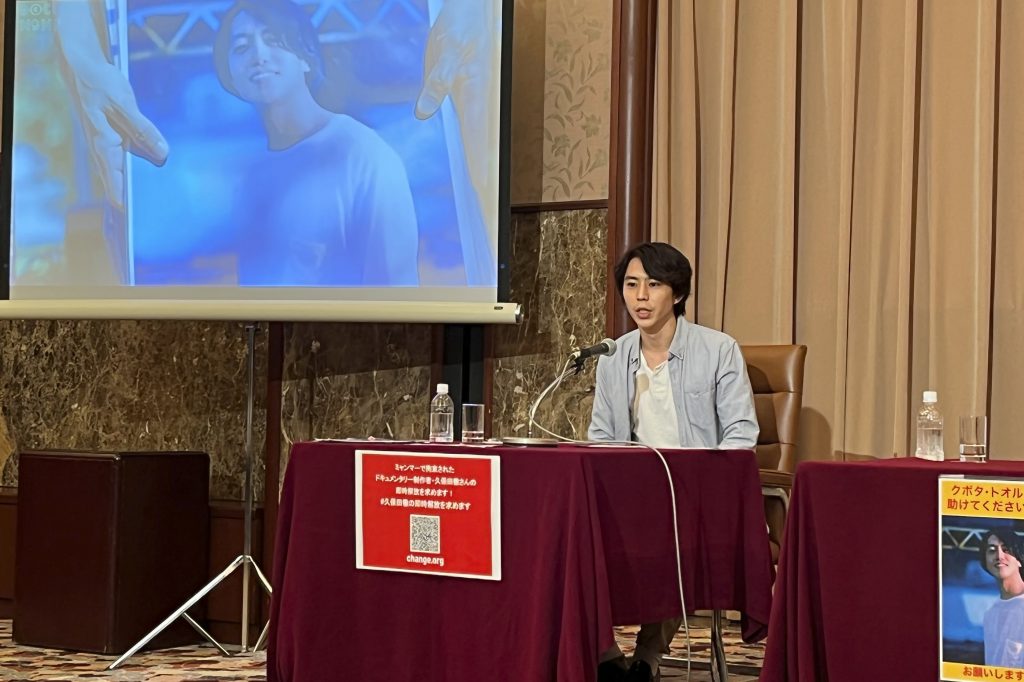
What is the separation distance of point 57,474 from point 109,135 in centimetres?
132

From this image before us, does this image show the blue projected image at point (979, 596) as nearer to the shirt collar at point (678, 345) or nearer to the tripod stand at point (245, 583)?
the shirt collar at point (678, 345)

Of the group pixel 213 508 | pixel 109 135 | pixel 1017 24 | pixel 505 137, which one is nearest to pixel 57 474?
pixel 213 508

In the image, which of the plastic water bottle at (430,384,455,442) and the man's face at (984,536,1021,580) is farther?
the plastic water bottle at (430,384,455,442)

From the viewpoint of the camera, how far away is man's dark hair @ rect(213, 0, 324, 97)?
4.57 meters

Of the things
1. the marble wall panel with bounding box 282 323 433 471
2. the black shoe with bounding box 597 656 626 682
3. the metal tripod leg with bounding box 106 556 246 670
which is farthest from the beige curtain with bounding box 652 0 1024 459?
the metal tripod leg with bounding box 106 556 246 670

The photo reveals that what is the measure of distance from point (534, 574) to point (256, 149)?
2.51 meters

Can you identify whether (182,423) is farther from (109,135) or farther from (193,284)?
(109,135)

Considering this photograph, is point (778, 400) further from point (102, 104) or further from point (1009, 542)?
point (102, 104)

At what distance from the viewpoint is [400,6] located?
176 inches

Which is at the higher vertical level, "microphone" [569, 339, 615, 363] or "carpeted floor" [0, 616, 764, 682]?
"microphone" [569, 339, 615, 363]

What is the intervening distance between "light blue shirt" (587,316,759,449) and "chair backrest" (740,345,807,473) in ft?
1.24

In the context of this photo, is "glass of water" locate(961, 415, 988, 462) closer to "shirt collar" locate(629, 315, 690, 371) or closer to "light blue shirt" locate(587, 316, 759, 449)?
"light blue shirt" locate(587, 316, 759, 449)

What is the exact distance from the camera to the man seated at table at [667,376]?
3.43 metres

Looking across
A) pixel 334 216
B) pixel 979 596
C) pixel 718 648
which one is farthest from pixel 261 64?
pixel 979 596
